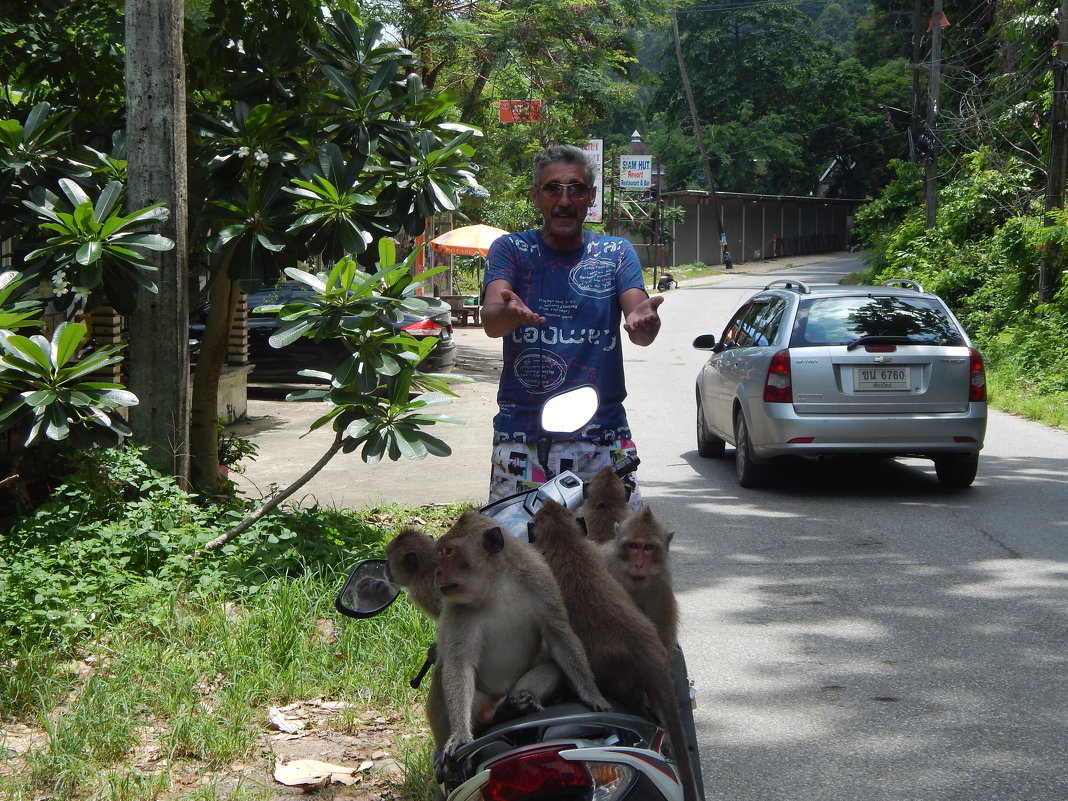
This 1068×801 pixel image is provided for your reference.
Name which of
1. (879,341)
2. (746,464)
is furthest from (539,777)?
(746,464)

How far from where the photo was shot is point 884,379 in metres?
9.62

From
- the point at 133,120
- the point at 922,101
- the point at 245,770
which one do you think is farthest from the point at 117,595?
the point at 922,101

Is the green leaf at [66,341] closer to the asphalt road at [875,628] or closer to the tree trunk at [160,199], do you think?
the tree trunk at [160,199]

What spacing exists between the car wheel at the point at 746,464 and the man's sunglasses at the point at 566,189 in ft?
21.7

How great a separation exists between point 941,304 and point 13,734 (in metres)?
8.32

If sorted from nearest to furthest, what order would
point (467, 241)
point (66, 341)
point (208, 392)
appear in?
point (66, 341) < point (208, 392) < point (467, 241)

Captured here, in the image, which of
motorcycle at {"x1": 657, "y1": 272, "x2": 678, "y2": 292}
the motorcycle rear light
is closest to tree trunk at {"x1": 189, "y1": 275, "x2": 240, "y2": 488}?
the motorcycle rear light

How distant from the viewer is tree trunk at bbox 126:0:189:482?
6.58 m

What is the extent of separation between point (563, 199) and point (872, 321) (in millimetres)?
6682

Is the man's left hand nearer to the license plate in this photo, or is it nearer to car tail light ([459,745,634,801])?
car tail light ([459,745,634,801])

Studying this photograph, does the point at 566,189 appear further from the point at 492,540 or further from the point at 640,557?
the point at 492,540

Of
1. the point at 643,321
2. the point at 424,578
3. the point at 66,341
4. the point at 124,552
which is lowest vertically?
the point at 124,552

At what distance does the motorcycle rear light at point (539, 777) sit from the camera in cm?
235

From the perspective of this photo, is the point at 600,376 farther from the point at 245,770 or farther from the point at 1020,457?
the point at 1020,457
